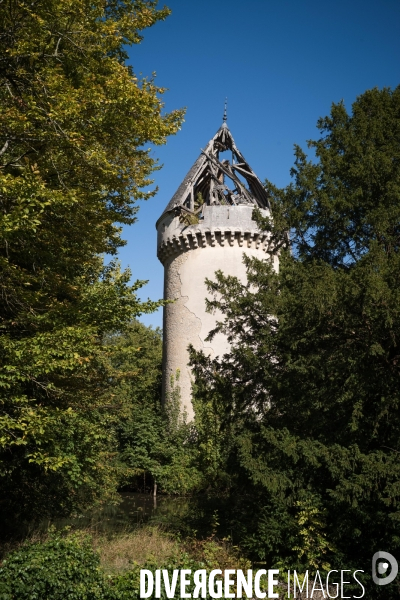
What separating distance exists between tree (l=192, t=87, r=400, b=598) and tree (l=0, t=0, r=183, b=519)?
2.54 m

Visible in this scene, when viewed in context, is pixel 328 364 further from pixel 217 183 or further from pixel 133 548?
pixel 217 183

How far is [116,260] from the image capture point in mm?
12461

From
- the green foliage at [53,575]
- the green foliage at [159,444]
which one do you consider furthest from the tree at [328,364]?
the green foliage at [159,444]

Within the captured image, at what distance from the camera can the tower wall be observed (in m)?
18.6

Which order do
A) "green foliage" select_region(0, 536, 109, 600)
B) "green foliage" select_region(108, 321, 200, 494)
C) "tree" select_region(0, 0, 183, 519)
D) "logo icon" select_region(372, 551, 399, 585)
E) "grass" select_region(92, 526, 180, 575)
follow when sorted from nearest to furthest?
1. "green foliage" select_region(0, 536, 109, 600)
2. "tree" select_region(0, 0, 183, 519)
3. "logo icon" select_region(372, 551, 399, 585)
4. "grass" select_region(92, 526, 180, 575)
5. "green foliage" select_region(108, 321, 200, 494)

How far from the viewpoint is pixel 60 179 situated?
627 centimetres

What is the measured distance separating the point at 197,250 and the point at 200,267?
68 centimetres

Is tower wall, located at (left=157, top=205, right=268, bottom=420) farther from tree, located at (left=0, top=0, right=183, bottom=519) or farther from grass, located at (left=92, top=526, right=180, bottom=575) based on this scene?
tree, located at (left=0, top=0, right=183, bottom=519)

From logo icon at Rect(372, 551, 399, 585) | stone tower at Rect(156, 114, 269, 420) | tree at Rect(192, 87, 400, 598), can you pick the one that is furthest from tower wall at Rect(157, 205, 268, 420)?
logo icon at Rect(372, 551, 399, 585)

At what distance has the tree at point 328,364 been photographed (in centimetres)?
700

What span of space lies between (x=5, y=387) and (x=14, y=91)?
3970 millimetres

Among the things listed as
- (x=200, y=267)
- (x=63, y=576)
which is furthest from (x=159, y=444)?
(x=63, y=576)

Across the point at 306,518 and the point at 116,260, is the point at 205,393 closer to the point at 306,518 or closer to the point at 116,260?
the point at 306,518

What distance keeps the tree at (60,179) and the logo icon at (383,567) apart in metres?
4.39
